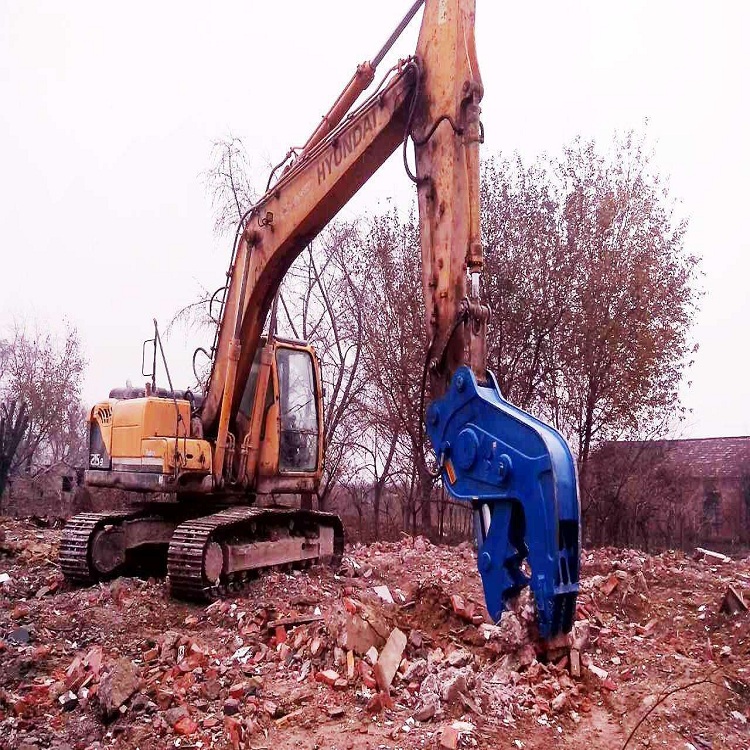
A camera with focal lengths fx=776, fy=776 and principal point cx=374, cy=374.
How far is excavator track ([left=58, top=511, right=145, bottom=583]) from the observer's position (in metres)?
7.77

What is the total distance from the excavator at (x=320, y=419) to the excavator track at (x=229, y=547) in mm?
A: 20

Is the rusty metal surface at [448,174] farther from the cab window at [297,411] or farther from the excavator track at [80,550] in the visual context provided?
the excavator track at [80,550]

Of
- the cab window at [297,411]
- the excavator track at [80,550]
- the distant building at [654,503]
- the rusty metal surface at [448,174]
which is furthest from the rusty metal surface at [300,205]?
the distant building at [654,503]

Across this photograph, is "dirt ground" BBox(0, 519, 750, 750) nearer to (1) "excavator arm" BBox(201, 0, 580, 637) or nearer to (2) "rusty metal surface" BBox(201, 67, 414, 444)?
(1) "excavator arm" BBox(201, 0, 580, 637)

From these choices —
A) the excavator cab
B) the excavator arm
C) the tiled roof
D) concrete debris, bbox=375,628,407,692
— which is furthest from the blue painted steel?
the tiled roof

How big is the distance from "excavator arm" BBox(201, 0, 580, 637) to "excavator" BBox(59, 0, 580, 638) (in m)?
0.01

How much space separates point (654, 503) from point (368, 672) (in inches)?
631

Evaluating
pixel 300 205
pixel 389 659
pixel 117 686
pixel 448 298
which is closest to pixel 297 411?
pixel 300 205

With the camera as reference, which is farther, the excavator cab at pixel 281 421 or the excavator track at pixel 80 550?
the excavator cab at pixel 281 421

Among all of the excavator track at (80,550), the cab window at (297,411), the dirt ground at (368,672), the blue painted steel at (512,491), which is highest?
the cab window at (297,411)

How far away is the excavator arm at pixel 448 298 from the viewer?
4.61m

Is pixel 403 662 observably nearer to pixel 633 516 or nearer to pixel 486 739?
pixel 486 739

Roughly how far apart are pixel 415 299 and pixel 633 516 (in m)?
7.48

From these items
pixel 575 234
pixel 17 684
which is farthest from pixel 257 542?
pixel 575 234
